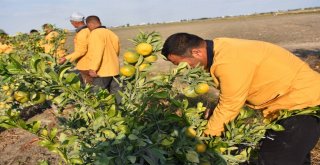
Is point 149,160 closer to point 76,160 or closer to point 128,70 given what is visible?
point 76,160

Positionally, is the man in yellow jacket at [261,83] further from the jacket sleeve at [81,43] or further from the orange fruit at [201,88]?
the jacket sleeve at [81,43]

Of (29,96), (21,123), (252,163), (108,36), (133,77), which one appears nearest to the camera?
(21,123)

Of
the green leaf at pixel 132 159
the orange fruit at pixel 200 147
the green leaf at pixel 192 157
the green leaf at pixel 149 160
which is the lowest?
the orange fruit at pixel 200 147

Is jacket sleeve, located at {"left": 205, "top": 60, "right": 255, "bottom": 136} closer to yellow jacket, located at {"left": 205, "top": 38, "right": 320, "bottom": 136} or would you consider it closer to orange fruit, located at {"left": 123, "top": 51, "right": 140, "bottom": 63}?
yellow jacket, located at {"left": 205, "top": 38, "right": 320, "bottom": 136}

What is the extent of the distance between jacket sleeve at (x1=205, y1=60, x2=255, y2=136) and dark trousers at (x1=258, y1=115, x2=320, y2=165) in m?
0.47

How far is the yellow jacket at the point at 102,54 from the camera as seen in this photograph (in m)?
5.52

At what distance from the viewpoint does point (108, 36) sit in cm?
566

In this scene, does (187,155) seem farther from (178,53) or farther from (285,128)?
(285,128)

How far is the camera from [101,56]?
18.3ft

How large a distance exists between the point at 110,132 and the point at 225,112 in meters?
0.94

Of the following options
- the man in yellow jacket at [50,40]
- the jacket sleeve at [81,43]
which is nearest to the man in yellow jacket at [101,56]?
the jacket sleeve at [81,43]

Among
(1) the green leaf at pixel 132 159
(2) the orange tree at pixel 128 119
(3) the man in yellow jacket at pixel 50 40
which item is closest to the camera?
(1) the green leaf at pixel 132 159

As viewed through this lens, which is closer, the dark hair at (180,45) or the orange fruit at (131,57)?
the orange fruit at (131,57)

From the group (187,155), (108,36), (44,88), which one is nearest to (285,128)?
(187,155)
